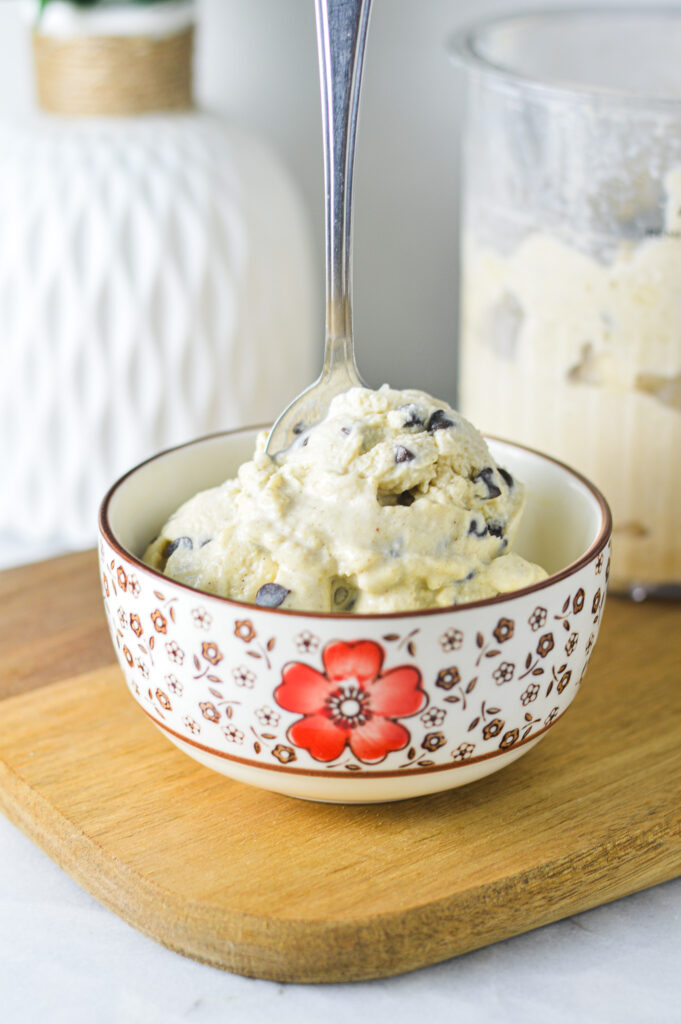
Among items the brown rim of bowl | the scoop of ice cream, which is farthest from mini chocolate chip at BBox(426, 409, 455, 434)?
the brown rim of bowl

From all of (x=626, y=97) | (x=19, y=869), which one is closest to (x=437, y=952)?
A: (x=19, y=869)

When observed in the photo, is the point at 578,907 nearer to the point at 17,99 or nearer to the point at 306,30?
the point at 306,30

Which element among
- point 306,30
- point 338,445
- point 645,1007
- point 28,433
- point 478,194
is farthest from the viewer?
point 306,30

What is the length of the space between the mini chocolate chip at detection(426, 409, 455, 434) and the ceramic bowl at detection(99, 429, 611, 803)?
0.39 ft

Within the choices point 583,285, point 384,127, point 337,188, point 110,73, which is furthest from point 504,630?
point 384,127

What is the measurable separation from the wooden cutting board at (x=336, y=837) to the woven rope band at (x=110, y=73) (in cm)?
73

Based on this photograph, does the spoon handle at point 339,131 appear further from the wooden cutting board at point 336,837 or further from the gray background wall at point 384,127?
the gray background wall at point 384,127

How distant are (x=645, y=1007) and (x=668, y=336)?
1.76 ft

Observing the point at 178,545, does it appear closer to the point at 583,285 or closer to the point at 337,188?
the point at 337,188

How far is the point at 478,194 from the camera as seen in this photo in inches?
42.8

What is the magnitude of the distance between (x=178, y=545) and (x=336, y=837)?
0.69 feet

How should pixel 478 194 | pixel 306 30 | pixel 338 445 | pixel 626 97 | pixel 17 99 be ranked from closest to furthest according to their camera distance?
pixel 338 445 → pixel 626 97 → pixel 478 194 → pixel 306 30 → pixel 17 99

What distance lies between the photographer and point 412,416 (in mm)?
772

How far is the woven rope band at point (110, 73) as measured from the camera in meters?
1.33
